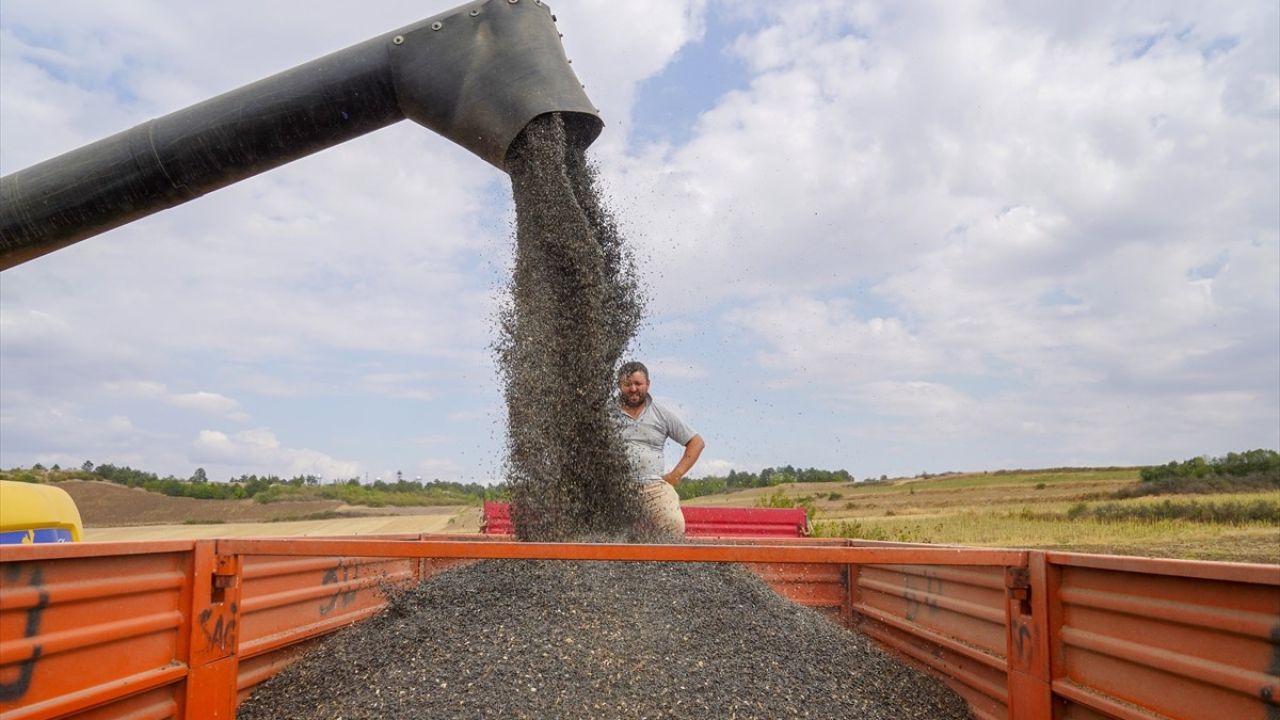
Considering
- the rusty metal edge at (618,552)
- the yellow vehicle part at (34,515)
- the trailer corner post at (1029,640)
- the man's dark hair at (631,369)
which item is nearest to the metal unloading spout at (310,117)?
the yellow vehicle part at (34,515)

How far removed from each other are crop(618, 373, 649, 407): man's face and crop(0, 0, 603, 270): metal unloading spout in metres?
1.60

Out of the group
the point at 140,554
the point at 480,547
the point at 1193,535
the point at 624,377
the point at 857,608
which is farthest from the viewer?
the point at 1193,535

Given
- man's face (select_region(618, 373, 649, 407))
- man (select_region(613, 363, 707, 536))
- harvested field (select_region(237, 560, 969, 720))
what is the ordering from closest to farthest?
harvested field (select_region(237, 560, 969, 720)) < man (select_region(613, 363, 707, 536)) < man's face (select_region(618, 373, 649, 407))

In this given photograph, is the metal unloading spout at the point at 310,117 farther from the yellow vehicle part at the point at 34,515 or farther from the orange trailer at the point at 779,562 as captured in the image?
the orange trailer at the point at 779,562

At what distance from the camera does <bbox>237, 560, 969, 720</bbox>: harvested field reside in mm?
2604

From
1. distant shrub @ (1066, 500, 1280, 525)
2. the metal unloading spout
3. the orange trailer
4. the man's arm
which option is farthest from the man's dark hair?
distant shrub @ (1066, 500, 1280, 525)

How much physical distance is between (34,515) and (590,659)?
2017 millimetres

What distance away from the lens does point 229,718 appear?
2.54 metres

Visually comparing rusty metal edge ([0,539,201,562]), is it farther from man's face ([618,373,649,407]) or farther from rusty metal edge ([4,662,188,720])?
man's face ([618,373,649,407])

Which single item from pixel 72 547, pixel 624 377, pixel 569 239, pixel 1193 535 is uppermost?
pixel 569 239

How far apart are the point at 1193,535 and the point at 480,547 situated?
24.2m

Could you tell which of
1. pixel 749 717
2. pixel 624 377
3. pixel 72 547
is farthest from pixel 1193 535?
pixel 72 547

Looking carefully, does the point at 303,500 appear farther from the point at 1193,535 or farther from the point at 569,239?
the point at 569,239

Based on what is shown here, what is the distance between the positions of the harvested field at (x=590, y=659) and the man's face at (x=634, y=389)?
1.56m
